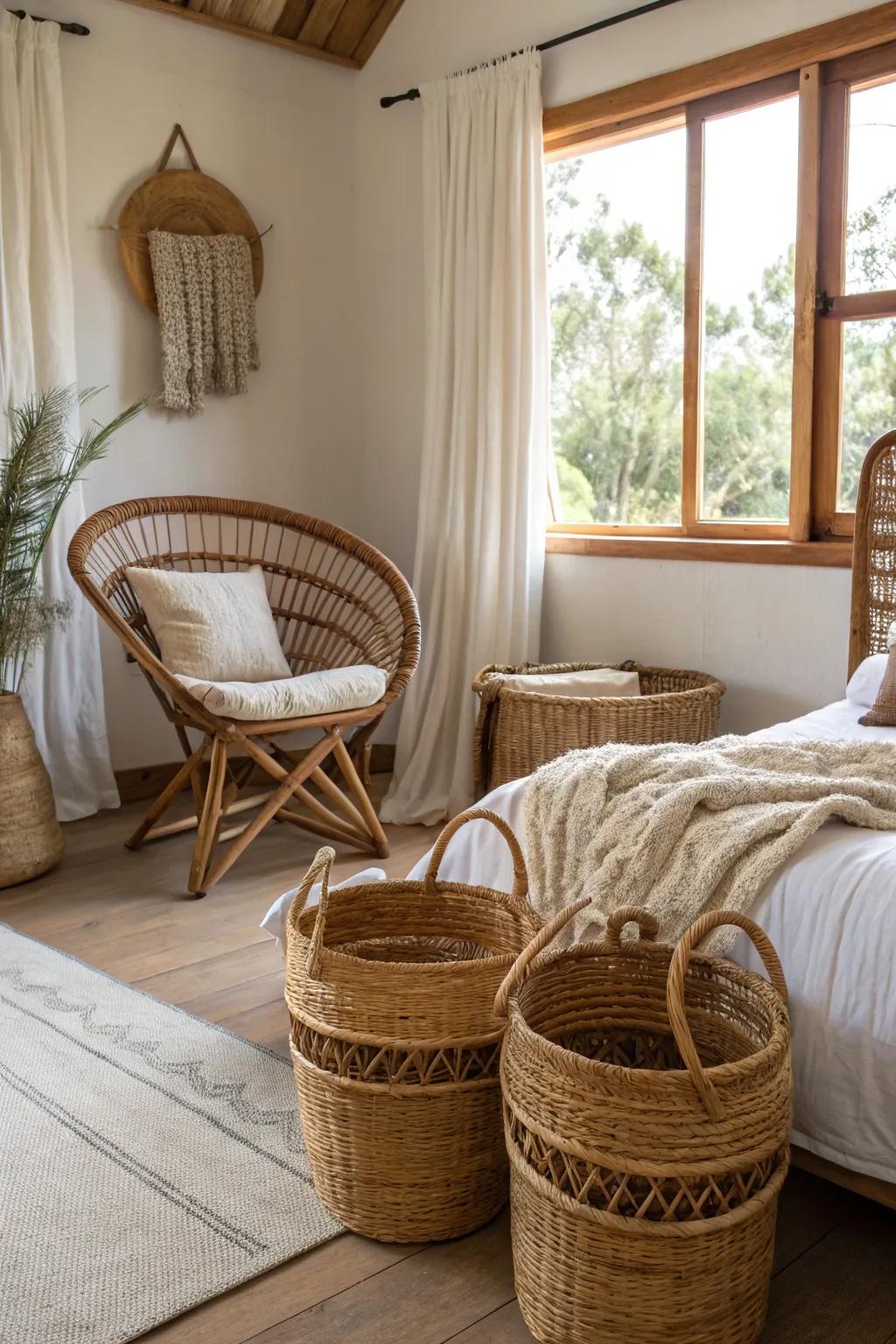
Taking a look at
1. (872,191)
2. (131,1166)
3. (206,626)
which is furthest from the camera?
(206,626)

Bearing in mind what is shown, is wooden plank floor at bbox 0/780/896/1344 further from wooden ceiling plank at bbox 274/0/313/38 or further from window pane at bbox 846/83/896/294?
wooden ceiling plank at bbox 274/0/313/38

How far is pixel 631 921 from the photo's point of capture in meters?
1.64

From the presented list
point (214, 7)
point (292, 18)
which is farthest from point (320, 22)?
point (214, 7)

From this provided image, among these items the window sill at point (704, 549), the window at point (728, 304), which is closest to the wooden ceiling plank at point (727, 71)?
the window at point (728, 304)

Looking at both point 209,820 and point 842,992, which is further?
point 209,820

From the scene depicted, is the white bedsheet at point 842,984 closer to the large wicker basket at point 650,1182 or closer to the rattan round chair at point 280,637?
the large wicker basket at point 650,1182

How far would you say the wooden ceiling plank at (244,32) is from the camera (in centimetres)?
375

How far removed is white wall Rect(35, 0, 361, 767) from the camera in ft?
12.1

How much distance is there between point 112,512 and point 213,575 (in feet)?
1.06

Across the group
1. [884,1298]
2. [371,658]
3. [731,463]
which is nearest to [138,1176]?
[884,1298]

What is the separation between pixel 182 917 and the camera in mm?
2885

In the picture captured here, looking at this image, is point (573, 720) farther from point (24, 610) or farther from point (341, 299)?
point (341, 299)

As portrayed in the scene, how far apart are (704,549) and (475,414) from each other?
0.89m

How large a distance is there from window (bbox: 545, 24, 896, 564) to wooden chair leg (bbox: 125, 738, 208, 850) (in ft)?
4.52
